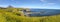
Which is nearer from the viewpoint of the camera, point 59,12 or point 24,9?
point 59,12

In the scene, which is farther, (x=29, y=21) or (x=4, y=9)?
(x=4, y=9)

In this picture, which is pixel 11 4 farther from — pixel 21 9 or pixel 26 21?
pixel 26 21

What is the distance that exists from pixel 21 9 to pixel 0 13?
0.49 metres

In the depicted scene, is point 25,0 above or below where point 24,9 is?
above

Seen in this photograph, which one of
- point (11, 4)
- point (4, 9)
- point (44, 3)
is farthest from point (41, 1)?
point (4, 9)

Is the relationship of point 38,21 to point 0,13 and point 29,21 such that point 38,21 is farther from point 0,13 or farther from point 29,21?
point 0,13

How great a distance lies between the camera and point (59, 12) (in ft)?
8.23

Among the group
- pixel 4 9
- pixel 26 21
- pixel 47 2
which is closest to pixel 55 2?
pixel 47 2

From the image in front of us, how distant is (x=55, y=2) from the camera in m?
2.58

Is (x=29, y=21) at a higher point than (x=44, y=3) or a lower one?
lower

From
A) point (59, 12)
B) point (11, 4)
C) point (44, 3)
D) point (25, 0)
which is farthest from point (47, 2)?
point (11, 4)

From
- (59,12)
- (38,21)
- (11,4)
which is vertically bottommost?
(38,21)

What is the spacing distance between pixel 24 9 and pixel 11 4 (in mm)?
329

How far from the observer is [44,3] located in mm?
2607
